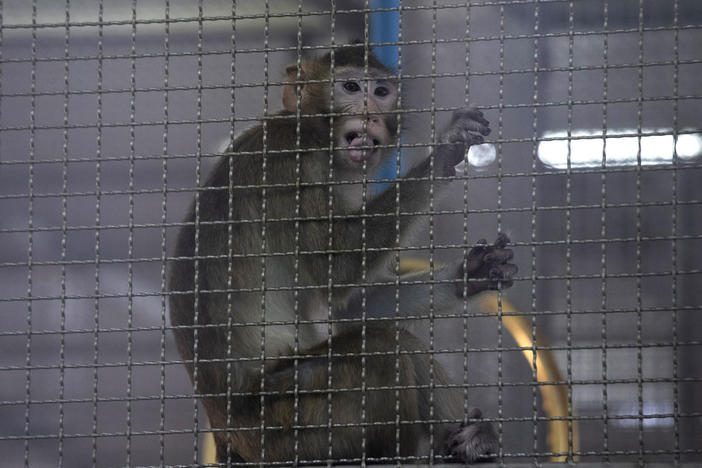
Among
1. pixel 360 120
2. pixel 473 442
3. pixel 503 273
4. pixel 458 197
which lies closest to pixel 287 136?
pixel 360 120

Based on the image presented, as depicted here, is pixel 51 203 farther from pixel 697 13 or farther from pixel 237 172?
pixel 697 13

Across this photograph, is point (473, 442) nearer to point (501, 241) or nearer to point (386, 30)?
point (501, 241)

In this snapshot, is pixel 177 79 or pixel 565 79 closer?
pixel 177 79

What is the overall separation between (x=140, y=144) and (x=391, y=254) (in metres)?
2.95

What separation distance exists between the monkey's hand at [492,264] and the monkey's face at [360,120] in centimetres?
64

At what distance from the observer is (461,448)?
335 cm

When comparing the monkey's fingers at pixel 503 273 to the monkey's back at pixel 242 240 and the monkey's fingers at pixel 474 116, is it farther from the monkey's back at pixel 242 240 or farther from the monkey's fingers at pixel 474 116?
the monkey's back at pixel 242 240

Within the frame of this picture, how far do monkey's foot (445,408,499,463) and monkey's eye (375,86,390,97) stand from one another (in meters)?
1.70

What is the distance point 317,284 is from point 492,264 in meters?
0.77

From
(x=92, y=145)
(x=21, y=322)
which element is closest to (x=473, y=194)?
(x=92, y=145)

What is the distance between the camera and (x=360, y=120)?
3.92 m

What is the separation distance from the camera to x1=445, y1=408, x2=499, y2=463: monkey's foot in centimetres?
332

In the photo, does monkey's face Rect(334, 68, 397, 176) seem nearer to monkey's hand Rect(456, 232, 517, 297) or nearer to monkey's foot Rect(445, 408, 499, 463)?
monkey's hand Rect(456, 232, 517, 297)

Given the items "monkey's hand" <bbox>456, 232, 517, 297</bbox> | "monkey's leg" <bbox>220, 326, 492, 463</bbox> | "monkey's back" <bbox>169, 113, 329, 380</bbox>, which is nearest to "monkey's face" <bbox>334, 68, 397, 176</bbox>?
"monkey's back" <bbox>169, 113, 329, 380</bbox>
